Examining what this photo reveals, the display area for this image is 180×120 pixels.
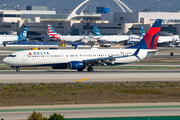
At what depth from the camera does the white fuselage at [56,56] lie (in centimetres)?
5325

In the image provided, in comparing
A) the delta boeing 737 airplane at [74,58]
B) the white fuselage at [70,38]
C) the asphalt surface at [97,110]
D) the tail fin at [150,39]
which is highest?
the white fuselage at [70,38]

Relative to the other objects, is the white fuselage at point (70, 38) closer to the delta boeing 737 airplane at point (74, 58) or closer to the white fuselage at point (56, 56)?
the delta boeing 737 airplane at point (74, 58)

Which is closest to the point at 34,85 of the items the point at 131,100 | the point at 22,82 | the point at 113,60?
the point at 22,82

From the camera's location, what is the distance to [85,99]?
33.2 m

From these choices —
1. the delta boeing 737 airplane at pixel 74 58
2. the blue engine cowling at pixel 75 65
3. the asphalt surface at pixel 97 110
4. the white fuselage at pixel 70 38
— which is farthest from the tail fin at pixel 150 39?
the white fuselage at pixel 70 38

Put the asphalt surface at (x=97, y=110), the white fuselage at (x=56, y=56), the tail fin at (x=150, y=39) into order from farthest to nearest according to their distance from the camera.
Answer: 1. the tail fin at (x=150, y=39)
2. the white fuselage at (x=56, y=56)
3. the asphalt surface at (x=97, y=110)

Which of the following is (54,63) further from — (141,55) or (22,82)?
(141,55)

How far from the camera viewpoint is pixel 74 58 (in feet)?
182

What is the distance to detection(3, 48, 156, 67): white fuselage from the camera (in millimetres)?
53250

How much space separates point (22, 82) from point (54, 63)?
11566mm

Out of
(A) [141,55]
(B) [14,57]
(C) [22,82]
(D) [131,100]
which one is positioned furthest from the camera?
(A) [141,55]

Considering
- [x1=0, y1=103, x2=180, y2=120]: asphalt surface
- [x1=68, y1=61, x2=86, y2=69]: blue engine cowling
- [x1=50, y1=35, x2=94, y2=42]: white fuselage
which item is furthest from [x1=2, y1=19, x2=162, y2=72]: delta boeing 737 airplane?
[x1=50, y1=35, x2=94, y2=42]: white fuselage

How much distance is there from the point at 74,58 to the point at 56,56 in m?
3.05

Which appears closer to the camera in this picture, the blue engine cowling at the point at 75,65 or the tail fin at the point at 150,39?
the blue engine cowling at the point at 75,65
